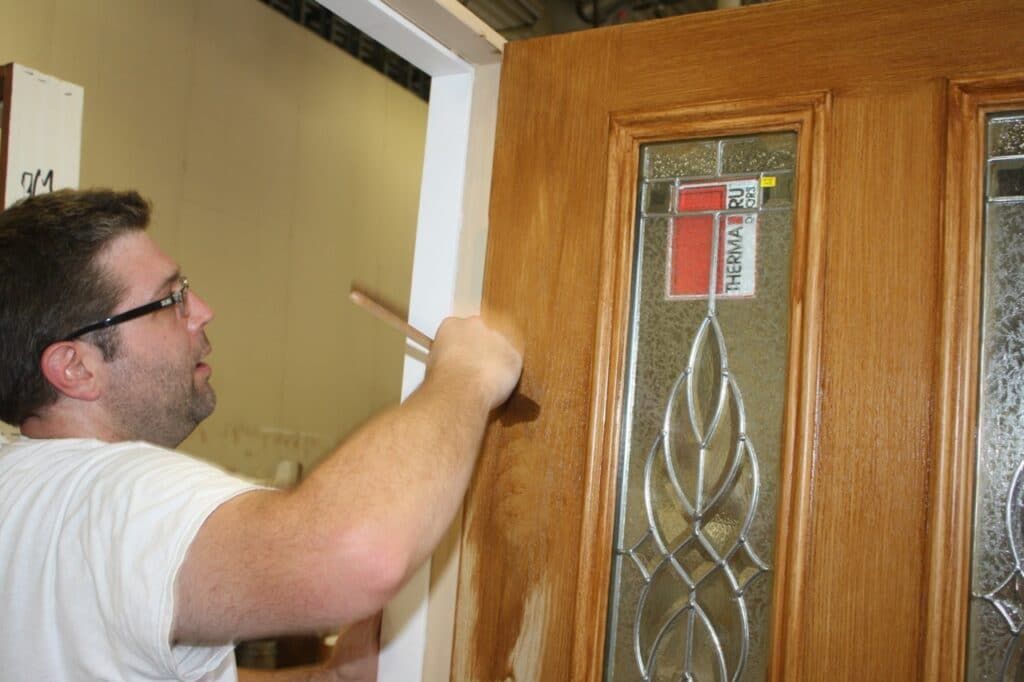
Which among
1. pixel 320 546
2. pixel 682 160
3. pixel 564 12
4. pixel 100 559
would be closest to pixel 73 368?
pixel 100 559

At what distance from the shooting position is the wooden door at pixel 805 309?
116 centimetres

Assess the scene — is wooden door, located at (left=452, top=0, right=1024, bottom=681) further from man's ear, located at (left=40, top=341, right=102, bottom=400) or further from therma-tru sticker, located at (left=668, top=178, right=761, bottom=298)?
man's ear, located at (left=40, top=341, right=102, bottom=400)

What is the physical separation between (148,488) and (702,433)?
71 centimetres

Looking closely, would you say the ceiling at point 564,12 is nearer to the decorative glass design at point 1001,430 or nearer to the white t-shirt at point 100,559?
the decorative glass design at point 1001,430

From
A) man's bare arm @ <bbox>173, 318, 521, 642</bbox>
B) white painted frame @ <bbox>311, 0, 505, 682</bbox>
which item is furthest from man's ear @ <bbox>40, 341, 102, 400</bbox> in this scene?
white painted frame @ <bbox>311, 0, 505, 682</bbox>

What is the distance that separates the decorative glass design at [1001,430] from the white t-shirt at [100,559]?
847 millimetres

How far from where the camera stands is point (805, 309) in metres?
1.24

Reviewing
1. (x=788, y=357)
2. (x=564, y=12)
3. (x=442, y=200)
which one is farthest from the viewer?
(x=564, y=12)

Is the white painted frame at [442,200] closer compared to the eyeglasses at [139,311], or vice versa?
the eyeglasses at [139,311]

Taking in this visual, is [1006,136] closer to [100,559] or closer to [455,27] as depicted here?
[455,27]

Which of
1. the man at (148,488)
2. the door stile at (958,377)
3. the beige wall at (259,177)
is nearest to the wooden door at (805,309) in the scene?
the door stile at (958,377)

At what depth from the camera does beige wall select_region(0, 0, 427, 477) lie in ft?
9.59

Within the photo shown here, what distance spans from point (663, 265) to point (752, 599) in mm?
463

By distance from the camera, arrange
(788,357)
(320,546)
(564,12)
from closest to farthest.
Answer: (320,546) → (788,357) → (564,12)
